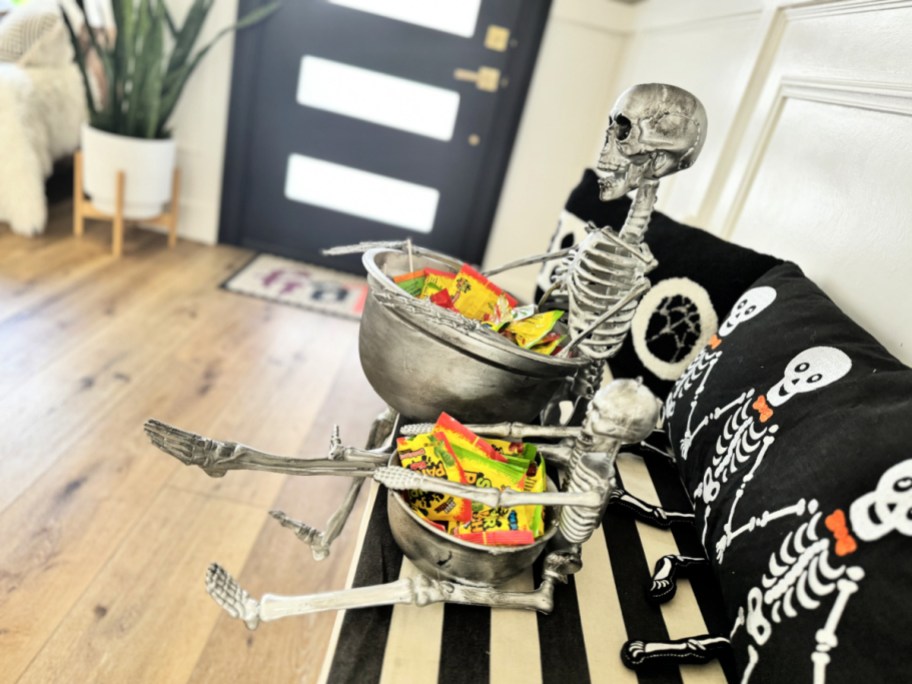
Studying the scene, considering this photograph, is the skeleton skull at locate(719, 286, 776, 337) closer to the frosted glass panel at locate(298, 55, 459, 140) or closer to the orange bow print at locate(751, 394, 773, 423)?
the orange bow print at locate(751, 394, 773, 423)

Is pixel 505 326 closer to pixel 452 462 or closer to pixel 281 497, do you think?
pixel 452 462

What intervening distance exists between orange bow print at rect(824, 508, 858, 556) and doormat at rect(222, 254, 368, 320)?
7.54ft

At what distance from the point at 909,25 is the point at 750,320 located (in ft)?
1.70

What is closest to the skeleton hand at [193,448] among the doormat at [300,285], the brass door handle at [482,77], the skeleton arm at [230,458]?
the skeleton arm at [230,458]

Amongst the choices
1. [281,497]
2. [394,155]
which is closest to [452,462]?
[281,497]

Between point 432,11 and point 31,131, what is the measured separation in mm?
1772

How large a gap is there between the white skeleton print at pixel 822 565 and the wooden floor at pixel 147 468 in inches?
36.3

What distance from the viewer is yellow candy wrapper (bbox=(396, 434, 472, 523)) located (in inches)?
26.3

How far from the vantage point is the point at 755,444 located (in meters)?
0.77

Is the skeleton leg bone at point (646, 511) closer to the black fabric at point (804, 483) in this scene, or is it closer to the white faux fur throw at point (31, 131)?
the black fabric at point (804, 483)

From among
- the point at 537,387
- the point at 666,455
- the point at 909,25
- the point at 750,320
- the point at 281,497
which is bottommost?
the point at 281,497

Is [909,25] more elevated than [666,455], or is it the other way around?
[909,25]

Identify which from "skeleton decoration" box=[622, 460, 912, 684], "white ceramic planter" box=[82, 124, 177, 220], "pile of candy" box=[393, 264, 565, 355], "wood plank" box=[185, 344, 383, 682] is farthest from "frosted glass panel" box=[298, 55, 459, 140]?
"skeleton decoration" box=[622, 460, 912, 684]

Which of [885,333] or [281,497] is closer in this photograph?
[885,333]
